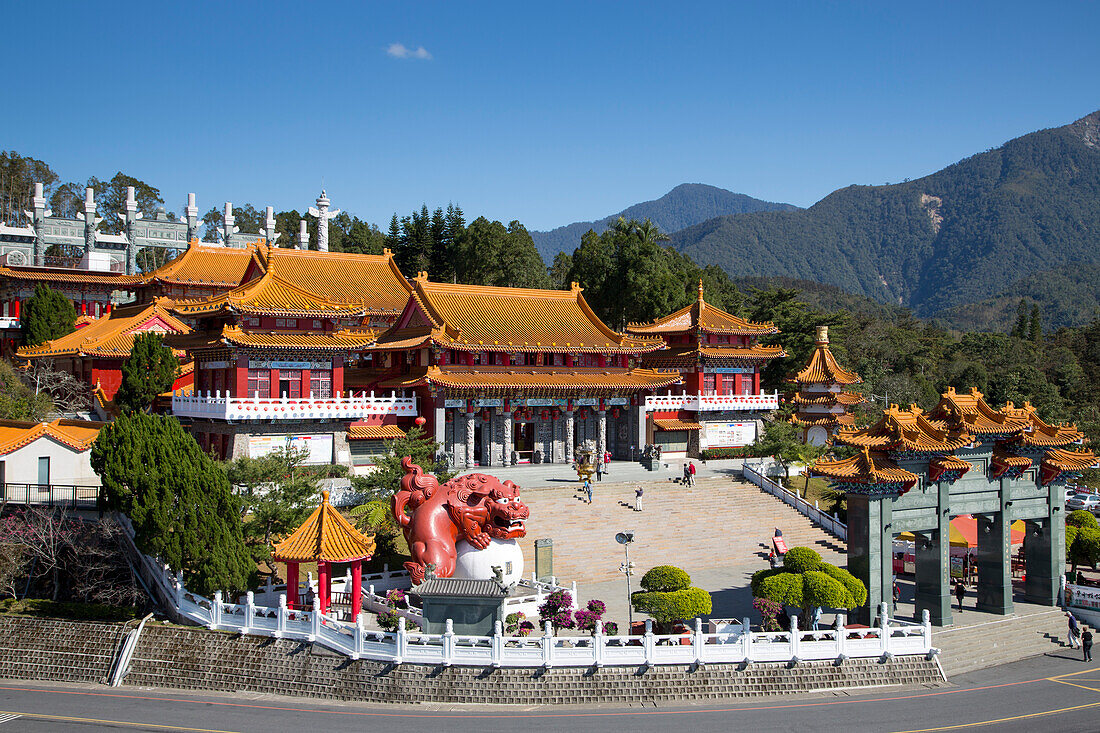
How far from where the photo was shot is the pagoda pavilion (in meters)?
23.5

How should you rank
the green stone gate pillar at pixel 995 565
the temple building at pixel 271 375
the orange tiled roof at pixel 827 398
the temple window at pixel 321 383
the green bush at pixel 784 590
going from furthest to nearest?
the orange tiled roof at pixel 827 398, the temple window at pixel 321 383, the temple building at pixel 271 375, the green stone gate pillar at pixel 995 565, the green bush at pixel 784 590

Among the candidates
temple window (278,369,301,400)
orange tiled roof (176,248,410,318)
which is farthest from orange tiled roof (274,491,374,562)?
orange tiled roof (176,248,410,318)

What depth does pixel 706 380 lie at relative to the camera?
48062 mm

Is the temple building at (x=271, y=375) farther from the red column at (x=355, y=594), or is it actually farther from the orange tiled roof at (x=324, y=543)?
the red column at (x=355, y=594)

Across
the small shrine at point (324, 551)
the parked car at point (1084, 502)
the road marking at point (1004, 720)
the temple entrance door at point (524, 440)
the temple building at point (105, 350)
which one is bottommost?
the road marking at point (1004, 720)

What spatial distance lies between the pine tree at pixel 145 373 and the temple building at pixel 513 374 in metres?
8.65

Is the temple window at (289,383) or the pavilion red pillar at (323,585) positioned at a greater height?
the temple window at (289,383)

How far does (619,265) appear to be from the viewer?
60.3 meters

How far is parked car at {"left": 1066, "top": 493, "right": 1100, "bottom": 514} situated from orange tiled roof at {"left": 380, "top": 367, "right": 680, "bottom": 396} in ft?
66.1

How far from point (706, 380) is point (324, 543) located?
29194 mm

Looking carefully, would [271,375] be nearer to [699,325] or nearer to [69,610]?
[69,610]

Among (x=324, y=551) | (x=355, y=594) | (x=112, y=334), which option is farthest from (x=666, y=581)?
(x=112, y=334)

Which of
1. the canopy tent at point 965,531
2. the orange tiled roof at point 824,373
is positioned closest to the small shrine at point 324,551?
the canopy tent at point 965,531

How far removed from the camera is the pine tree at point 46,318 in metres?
45.8
